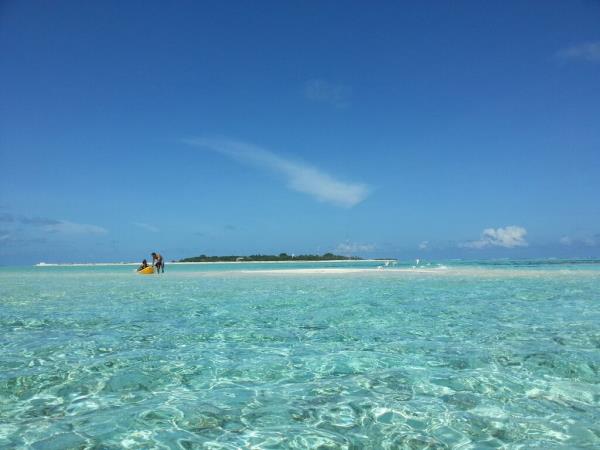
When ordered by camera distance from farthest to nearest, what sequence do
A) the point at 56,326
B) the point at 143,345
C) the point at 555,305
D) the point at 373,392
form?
1. the point at 555,305
2. the point at 56,326
3. the point at 143,345
4. the point at 373,392

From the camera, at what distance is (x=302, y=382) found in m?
6.54

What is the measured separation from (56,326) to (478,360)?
424 inches

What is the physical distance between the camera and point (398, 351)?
27.7 ft

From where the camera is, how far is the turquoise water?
4695 mm

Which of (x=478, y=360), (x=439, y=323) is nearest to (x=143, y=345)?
(x=478, y=360)

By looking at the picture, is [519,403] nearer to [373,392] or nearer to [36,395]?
[373,392]

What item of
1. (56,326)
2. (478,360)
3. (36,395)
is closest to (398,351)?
(478,360)

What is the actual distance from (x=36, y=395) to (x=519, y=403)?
677cm

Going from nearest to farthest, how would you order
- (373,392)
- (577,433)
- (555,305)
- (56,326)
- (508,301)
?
(577,433), (373,392), (56,326), (555,305), (508,301)

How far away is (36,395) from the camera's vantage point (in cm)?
609

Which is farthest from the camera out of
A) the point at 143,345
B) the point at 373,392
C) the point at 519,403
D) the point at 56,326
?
the point at 56,326

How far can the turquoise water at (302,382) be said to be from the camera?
470 cm

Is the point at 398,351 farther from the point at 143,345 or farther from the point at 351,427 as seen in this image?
the point at 143,345

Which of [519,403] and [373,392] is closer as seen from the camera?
[519,403]
